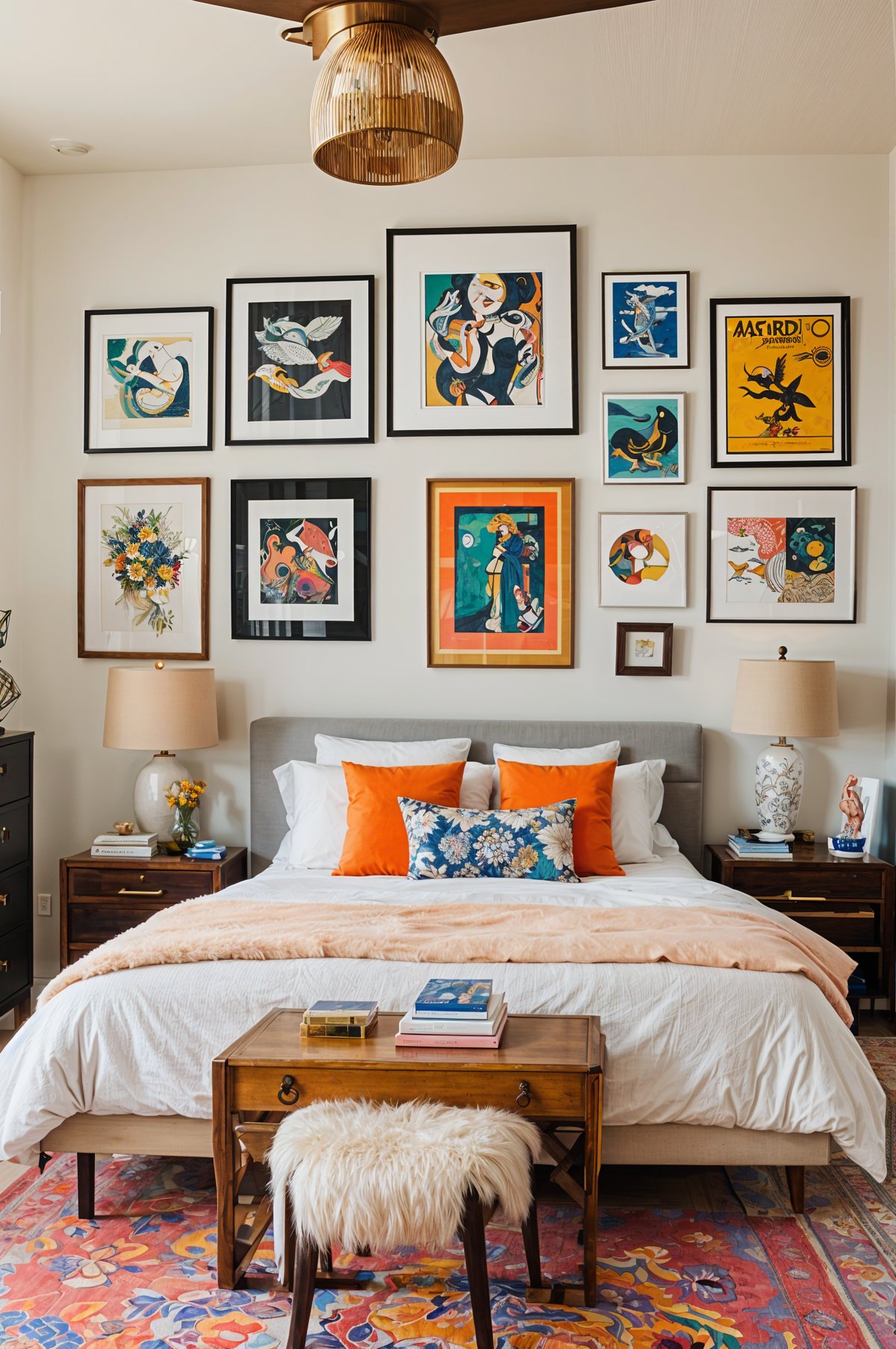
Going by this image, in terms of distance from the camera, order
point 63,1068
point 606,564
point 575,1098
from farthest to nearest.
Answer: point 606,564 < point 63,1068 < point 575,1098

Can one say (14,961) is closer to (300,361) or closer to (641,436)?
(300,361)

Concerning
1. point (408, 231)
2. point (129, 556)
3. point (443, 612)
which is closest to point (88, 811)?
point (129, 556)

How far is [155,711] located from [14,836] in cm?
66

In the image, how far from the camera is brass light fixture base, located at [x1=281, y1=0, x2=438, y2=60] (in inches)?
88.2

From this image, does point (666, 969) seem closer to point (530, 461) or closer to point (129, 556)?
point (530, 461)

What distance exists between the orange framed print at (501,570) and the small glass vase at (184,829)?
3.77 ft

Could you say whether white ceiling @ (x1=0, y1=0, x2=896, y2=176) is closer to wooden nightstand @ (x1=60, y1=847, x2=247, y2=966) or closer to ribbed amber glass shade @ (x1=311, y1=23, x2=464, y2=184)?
ribbed amber glass shade @ (x1=311, y1=23, x2=464, y2=184)

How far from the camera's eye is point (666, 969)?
101 inches

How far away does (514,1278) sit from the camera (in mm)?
2332

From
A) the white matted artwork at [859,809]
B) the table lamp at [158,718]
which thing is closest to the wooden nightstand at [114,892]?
the table lamp at [158,718]

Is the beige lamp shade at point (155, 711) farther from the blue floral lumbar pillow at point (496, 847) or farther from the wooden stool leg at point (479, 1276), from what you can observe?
the wooden stool leg at point (479, 1276)

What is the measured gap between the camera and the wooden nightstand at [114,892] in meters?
3.96

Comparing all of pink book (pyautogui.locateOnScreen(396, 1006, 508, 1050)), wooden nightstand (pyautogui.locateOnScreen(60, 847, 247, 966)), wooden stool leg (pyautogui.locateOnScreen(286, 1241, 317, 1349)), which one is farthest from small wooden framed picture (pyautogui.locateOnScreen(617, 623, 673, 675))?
wooden stool leg (pyautogui.locateOnScreen(286, 1241, 317, 1349))

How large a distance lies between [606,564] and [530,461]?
50cm
